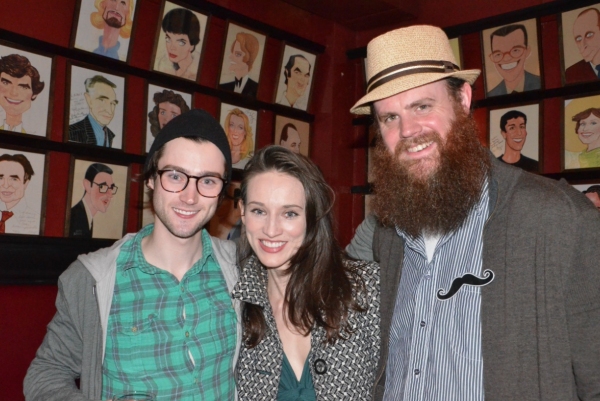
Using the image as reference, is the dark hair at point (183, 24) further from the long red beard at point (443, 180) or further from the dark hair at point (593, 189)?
the dark hair at point (593, 189)

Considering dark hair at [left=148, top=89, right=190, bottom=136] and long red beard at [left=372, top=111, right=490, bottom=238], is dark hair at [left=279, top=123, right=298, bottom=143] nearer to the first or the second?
dark hair at [left=148, top=89, right=190, bottom=136]

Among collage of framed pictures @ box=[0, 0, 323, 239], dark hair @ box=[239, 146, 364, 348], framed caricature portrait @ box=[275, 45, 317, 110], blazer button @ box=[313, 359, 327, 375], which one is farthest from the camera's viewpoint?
framed caricature portrait @ box=[275, 45, 317, 110]

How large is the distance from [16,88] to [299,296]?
2.09m

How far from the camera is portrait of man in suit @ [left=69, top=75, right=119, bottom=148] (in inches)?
139

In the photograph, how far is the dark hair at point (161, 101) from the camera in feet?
12.7

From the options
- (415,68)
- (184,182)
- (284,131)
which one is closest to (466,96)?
(415,68)

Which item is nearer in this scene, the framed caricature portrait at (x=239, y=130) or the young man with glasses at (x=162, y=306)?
the young man with glasses at (x=162, y=306)

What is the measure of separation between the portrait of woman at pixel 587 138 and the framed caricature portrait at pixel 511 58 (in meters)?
0.37

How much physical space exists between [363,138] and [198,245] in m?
2.97

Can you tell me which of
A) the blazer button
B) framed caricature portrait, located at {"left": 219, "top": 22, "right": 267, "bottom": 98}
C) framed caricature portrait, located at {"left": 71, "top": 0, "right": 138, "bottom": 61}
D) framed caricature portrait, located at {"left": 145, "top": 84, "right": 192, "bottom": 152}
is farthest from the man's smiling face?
the blazer button

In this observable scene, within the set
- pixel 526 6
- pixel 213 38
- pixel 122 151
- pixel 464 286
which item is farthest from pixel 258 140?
pixel 464 286

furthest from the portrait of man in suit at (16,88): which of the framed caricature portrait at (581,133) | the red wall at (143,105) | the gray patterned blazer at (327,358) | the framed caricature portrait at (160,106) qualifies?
the framed caricature portrait at (581,133)

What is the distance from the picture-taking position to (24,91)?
10.7 ft

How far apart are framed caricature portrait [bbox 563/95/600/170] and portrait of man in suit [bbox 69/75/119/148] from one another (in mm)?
2917
